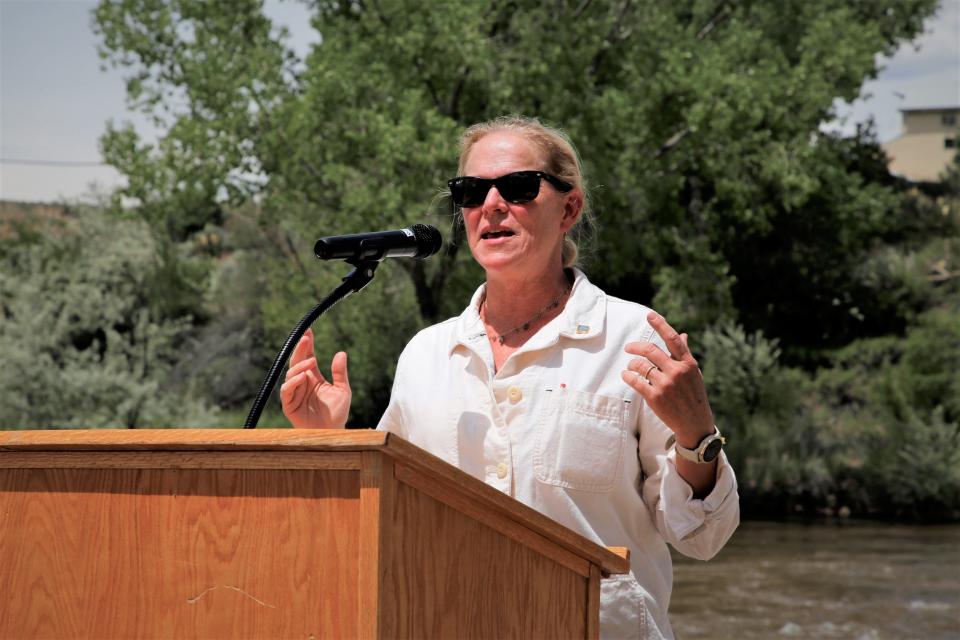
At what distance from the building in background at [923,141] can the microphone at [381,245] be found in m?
39.5

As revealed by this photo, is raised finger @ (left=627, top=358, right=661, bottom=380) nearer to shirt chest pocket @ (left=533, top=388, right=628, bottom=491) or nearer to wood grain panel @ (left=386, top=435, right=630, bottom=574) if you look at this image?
shirt chest pocket @ (left=533, top=388, right=628, bottom=491)

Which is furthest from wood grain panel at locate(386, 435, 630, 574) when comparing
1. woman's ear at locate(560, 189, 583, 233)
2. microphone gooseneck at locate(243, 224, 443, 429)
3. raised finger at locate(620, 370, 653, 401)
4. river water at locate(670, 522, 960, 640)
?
river water at locate(670, 522, 960, 640)

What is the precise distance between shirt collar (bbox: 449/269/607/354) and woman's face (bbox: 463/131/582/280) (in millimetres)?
107

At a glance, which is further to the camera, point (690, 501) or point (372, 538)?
point (690, 501)

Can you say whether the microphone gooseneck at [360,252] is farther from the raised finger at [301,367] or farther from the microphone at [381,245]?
the raised finger at [301,367]

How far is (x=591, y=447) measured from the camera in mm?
2361

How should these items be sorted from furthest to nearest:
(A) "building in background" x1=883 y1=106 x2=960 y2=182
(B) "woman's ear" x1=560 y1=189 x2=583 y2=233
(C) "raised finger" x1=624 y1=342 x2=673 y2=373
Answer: (A) "building in background" x1=883 y1=106 x2=960 y2=182
(B) "woman's ear" x1=560 y1=189 x2=583 y2=233
(C) "raised finger" x1=624 y1=342 x2=673 y2=373

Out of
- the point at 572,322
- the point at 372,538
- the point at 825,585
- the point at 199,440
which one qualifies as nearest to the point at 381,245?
the point at 572,322

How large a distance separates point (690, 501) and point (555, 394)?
35 centimetres

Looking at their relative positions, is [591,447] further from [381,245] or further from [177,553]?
[177,553]

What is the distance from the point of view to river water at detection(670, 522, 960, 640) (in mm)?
10570

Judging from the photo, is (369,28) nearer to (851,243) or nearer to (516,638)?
(851,243)

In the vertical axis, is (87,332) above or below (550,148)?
above

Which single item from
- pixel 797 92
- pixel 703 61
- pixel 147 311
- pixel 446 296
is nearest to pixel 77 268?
pixel 147 311
